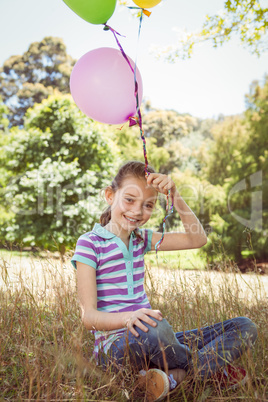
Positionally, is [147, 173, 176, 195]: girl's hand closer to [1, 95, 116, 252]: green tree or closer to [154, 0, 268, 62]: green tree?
[154, 0, 268, 62]: green tree

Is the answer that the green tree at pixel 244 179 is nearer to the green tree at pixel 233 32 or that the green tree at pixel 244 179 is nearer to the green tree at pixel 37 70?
the green tree at pixel 233 32

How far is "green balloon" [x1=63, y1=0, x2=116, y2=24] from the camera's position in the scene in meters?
1.91

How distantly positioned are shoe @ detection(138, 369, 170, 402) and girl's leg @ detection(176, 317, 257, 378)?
167mm

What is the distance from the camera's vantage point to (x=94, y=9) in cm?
194

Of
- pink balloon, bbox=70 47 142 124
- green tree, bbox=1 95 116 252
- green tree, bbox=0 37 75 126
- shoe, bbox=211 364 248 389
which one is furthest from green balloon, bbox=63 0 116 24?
green tree, bbox=0 37 75 126

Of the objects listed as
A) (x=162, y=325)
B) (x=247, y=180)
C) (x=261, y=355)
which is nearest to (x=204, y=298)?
(x=261, y=355)

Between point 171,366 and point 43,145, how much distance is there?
7474 mm

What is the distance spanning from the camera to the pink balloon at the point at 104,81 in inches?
79.0

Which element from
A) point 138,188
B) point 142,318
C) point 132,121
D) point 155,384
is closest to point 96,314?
point 142,318

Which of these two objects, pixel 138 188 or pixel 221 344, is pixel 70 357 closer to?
pixel 221 344

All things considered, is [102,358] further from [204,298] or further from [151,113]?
[151,113]

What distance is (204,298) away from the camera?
8.84 feet

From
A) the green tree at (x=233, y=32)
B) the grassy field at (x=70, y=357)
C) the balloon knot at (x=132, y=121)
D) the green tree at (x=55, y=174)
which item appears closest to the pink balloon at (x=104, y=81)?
the balloon knot at (x=132, y=121)

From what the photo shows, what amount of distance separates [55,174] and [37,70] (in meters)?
14.2
